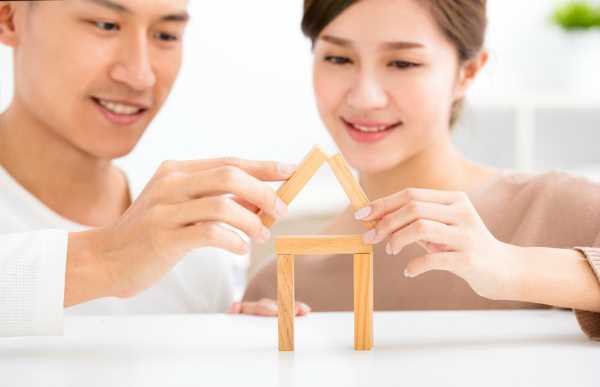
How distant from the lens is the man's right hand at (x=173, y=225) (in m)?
0.94

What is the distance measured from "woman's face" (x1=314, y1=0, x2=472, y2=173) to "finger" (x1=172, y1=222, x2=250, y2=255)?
56 centimetres

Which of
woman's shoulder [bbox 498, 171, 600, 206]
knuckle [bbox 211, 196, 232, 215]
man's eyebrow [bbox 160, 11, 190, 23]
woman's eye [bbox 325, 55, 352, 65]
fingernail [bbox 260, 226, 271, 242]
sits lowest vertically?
fingernail [bbox 260, 226, 271, 242]

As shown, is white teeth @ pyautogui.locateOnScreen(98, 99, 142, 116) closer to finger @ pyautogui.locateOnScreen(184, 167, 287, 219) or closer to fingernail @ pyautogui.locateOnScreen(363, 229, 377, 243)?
finger @ pyautogui.locateOnScreen(184, 167, 287, 219)

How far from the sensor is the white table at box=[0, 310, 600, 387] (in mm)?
849

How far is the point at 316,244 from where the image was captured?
98cm

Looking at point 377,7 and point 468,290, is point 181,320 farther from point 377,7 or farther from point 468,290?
point 377,7

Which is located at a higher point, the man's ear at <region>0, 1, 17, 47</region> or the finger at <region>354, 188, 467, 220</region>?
the man's ear at <region>0, 1, 17, 47</region>

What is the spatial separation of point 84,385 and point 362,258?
1.13 feet

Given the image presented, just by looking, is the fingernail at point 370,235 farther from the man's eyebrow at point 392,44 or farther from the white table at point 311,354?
the man's eyebrow at point 392,44

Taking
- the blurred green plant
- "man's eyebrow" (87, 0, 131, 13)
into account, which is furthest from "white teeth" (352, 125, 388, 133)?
the blurred green plant

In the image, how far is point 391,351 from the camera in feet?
3.23

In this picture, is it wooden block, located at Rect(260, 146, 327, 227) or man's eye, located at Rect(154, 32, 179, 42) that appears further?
man's eye, located at Rect(154, 32, 179, 42)

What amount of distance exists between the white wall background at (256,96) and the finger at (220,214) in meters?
1.88

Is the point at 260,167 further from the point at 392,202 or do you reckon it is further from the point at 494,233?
the point at 494,233
